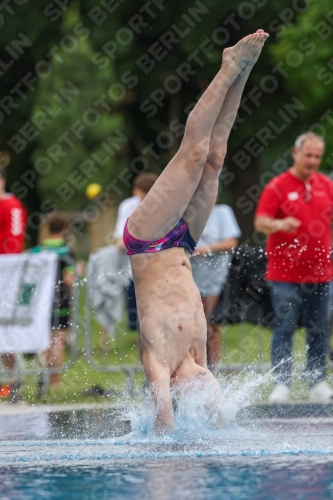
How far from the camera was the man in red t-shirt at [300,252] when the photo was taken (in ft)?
30.1

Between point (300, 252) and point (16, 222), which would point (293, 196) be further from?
point (16, 222)

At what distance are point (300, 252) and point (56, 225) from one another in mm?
A: 3014

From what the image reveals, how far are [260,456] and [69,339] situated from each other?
5.40 meters

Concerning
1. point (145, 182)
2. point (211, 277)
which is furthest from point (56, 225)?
point (211, 277)

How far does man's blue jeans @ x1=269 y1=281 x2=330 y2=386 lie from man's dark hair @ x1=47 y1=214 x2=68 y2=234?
275 centimetres

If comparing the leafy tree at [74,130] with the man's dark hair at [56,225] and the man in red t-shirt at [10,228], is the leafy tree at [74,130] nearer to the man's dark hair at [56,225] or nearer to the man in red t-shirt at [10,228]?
the man's dark hair at [56,225]

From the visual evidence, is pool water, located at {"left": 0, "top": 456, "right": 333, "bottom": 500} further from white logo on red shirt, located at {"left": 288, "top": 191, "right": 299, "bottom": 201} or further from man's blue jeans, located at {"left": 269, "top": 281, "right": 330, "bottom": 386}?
white logo on red shirt, located at {"left": 288, "top": 191, "right": 299, "bottom": 201}

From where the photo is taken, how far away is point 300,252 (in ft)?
30.5

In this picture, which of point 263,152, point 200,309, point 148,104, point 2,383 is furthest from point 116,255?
point 148,104

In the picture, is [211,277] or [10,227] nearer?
[211,277]

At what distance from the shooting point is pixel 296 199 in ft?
30.8

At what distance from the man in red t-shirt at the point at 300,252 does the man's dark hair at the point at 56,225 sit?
2603 mm

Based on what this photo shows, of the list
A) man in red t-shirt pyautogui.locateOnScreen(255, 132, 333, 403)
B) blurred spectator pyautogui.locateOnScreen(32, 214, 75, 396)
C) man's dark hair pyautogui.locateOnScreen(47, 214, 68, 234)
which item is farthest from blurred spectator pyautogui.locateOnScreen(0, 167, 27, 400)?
man in red t-shirt pyautogui.locateOnScreen(255, 132, 333, 403)

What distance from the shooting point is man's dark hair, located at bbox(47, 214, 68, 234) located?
1126 centimetres
